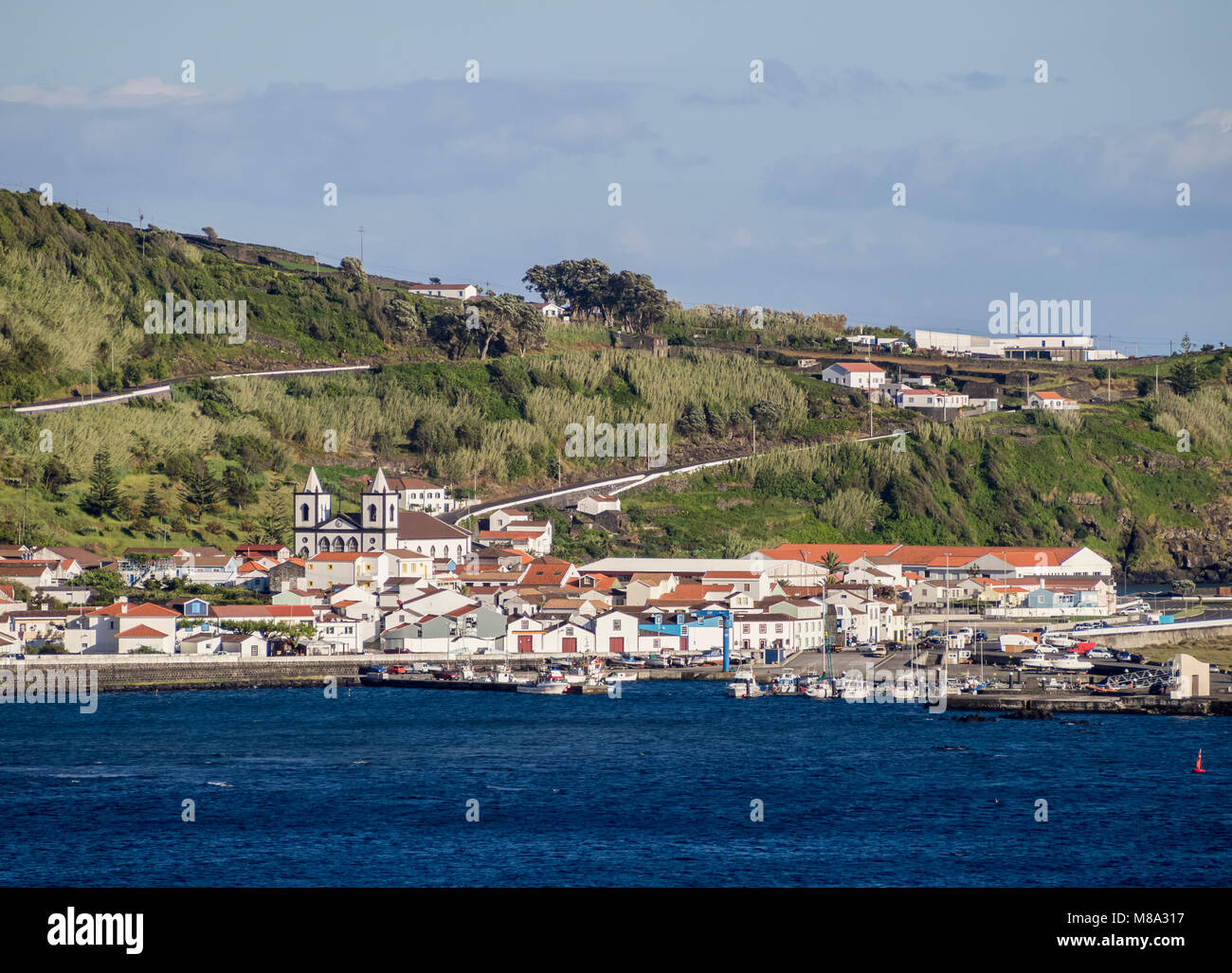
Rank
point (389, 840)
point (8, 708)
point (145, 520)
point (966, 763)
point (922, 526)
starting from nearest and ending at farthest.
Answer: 1. point (389, 840)
2. point (966, 763)
3. point (8, 708)
4. point (145, 520)
5. point (922, 526)

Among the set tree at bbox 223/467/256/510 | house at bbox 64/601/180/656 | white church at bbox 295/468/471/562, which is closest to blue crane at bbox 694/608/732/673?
white church at bbox 295/468/471/562

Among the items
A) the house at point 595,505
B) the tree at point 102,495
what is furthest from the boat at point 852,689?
the tree at point 102,495

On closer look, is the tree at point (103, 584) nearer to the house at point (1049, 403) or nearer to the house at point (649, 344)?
the house at point (649, 344)

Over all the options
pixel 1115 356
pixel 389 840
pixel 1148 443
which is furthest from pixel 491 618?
pixel 1115 356

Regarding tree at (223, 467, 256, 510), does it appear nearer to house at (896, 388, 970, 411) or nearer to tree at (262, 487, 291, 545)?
tree at (262, 487, 291, 545)

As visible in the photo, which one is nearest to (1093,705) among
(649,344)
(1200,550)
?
(1200,550)
